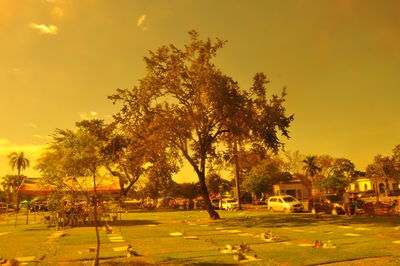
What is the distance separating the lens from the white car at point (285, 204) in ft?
104

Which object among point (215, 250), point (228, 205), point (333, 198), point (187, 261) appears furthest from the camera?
point (228, 205)

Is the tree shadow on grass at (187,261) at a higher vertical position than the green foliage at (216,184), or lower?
lower

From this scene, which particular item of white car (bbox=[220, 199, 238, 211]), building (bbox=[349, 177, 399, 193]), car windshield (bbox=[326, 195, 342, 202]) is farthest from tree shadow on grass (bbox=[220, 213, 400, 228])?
building (bbox=[349, 177, 399, 193])

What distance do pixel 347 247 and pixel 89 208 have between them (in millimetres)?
8233

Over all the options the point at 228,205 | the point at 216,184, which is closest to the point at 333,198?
the point at 228,205

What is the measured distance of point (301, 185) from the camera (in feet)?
271

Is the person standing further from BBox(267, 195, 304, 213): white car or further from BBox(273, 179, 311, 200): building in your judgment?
BBox(273, 179, 311, 200): building

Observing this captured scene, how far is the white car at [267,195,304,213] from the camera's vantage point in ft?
104

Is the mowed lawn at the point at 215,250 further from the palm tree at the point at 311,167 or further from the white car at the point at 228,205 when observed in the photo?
the palm tree at the point at 311,167

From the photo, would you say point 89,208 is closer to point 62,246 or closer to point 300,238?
point 62,246

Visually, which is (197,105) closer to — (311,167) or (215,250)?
(215,250)

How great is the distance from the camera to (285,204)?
32281mm

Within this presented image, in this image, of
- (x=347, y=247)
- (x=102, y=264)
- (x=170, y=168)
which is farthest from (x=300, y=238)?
(x=170, y=168)

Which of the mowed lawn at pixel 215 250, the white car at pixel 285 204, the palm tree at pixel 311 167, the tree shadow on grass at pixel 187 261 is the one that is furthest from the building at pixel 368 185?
the tree shadow on grass at pixel 187 261
